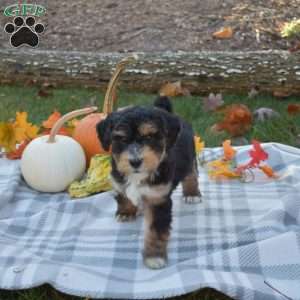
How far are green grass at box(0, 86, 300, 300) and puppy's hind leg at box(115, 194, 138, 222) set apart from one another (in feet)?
5.13

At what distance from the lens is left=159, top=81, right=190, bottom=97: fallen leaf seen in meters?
6.00

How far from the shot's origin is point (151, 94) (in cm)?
616

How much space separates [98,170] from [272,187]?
1.19 m

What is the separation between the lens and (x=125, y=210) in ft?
12.0

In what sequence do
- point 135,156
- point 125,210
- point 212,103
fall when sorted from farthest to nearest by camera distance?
point 212,103 < point 125,210 < point 135,156

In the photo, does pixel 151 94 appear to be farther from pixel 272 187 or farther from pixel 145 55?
pixel 272 187

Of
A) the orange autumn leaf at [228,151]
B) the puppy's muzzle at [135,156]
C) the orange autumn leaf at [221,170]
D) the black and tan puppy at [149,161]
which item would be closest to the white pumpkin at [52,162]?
the black and tan puppy at [149,161]

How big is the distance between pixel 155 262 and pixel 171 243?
0.99 ft

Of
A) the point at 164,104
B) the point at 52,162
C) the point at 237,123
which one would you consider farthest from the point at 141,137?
the point at 237,123

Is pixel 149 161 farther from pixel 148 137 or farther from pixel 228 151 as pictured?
pixel 228 151

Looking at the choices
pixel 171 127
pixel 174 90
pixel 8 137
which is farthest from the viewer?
pixel 174 90

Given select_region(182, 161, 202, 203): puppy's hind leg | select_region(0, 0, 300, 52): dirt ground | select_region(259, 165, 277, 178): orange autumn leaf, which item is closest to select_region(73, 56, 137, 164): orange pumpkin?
select_region(182, 161, 202, 203): puppy's hind leg

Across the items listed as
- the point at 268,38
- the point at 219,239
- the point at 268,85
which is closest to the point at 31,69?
the point at 268,85

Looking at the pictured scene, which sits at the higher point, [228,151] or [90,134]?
[90,134]
